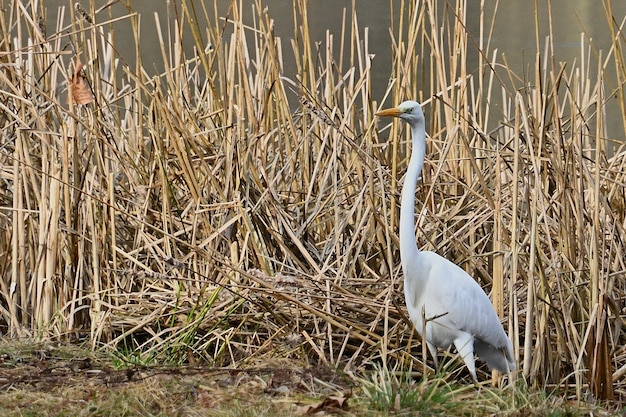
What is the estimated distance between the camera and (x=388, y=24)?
10.6 meters

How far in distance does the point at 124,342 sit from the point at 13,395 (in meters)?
0.66

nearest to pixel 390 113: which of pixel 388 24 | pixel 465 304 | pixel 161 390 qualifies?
pixel 465 304

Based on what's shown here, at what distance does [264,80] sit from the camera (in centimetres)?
366

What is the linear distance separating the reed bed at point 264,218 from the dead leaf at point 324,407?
1.45 ft

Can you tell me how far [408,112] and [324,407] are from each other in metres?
0.88

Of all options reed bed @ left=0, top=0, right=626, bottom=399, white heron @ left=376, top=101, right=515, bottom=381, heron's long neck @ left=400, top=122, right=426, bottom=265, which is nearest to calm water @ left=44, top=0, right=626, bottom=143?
reed bed @ left=0, top=0, right=626, bottom=399

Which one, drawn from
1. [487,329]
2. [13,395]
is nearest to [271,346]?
[487,329]

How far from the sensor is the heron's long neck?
106 inches

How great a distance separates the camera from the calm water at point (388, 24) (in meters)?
8.84

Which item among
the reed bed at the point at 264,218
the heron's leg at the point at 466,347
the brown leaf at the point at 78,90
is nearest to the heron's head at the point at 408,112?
the reed bed at the point at 264,218

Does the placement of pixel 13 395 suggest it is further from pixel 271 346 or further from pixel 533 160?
pixel 533 160

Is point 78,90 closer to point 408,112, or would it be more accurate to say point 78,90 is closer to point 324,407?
point 408,112

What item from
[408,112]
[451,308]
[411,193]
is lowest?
[451,308]

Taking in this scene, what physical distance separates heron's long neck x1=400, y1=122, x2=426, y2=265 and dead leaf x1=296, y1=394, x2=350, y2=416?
609mm
